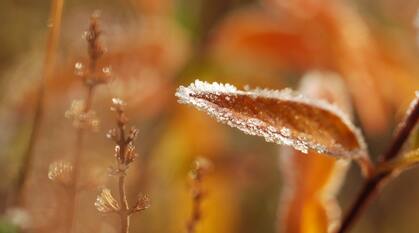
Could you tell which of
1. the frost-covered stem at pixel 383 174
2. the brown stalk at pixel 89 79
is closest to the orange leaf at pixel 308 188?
the frost-covered stem at pixel 383 174

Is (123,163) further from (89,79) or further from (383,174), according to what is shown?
(383,174)

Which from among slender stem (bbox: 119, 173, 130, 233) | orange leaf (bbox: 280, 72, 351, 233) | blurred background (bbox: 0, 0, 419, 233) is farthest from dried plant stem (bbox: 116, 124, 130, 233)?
blurred background (bbox: 0, 0, 419, 233)

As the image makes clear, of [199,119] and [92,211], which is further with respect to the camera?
[199,119]

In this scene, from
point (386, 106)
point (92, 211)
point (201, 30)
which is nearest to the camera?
point (92, 211)

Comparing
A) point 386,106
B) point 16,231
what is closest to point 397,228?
point 386,106

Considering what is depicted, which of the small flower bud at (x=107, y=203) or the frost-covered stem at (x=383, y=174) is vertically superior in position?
the frost-covered stem at (x=383, y=174)

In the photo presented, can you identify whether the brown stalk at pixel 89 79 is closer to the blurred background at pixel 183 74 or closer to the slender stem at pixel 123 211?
the slender stem at pixel 123 211

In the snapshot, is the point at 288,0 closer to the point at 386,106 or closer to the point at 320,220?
the point at 320,220
